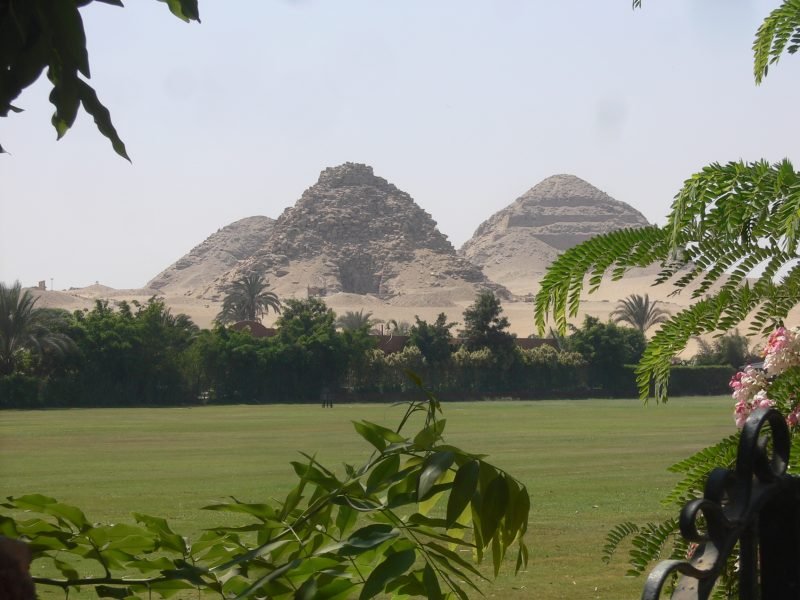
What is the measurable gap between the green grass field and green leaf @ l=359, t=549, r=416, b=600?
0.54m

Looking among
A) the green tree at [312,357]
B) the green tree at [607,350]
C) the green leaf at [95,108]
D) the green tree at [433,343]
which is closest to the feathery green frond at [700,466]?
the green leaf at [95,108]

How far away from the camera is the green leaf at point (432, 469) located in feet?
5.70

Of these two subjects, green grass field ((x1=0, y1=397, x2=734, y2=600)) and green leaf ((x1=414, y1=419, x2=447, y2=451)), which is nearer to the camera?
green leaf ((x1=414, y1=419, x2=447, y2=451))

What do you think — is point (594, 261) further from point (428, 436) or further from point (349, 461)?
point (349, 461)

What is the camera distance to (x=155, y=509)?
17844 mm

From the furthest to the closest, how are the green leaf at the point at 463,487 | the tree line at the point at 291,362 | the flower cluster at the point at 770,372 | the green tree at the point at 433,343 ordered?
the green tree at the point at 433,343 → the tree line at the point at 291,362 → the flower cluster at the point at 770,372 → the green leaf at the point at 463,487

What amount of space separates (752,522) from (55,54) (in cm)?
135

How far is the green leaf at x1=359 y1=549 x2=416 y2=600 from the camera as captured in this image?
5.64 feet

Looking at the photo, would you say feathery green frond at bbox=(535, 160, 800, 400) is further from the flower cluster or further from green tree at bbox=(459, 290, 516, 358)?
green tree at bbox=(459, 290, 516, 358)

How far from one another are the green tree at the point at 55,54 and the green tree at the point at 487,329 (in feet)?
263

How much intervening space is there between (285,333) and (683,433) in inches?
1807

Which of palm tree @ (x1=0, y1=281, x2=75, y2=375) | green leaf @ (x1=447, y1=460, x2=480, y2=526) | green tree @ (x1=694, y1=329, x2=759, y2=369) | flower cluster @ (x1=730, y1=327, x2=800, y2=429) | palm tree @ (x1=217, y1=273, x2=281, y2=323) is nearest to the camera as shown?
green leaf @ (x1=447, y1=460, x2=480, y2=526)

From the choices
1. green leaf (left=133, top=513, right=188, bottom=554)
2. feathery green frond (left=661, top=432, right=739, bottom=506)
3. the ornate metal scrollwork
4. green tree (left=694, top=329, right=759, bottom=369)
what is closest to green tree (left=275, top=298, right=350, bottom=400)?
green tree (left=694, top=329, right=759, bottom=369)

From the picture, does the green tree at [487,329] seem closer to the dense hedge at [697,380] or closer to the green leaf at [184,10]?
the dense hedge at [697,380]
